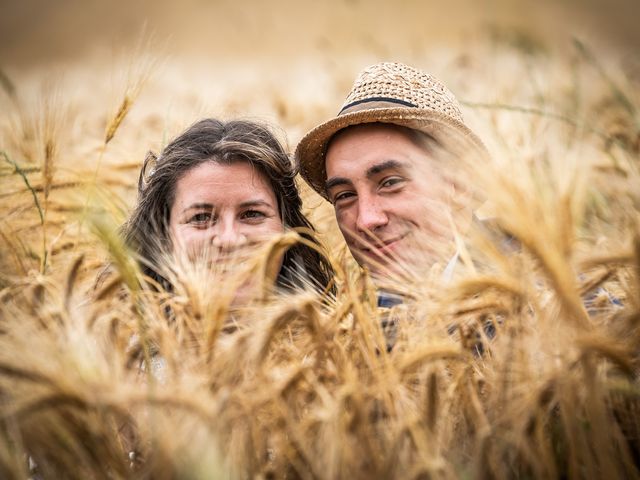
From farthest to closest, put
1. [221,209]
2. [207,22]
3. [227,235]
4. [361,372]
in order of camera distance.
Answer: [207,22] < [221,209] < [227,235] < [361,372]

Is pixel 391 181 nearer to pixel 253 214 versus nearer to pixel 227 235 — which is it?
pixel 253 214

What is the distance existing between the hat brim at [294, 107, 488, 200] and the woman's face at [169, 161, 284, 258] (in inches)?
12.9

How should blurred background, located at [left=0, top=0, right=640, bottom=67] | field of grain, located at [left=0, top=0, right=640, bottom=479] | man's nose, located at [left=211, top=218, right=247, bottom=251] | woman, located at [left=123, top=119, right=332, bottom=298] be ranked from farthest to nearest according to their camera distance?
blurred background, located at [left=0, top=0, right=640, bottom=67] < woman, located at [left=123, top=119, right=332, bottom=298] < man's nose, located at [left=211, top=218, right=247, bottom=251] < field of grain, located at [left=0, top=0, right=640, bottom=479]

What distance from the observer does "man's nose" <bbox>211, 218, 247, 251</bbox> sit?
5.72 ft

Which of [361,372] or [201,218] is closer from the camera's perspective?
[361,372]

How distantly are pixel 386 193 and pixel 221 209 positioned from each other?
627mm

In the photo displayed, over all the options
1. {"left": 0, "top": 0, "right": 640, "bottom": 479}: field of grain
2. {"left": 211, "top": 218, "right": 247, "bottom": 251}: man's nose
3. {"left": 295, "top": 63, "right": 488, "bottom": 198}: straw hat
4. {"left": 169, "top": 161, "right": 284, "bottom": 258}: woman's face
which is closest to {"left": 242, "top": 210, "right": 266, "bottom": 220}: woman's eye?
{"left": 169, "top": 161, "right": 284, "bottom": 258}: woman's face

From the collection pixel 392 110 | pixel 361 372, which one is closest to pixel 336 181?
pixel 392 110

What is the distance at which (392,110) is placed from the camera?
2.02m

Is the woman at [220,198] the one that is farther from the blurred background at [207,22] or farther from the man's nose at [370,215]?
the blurred background at [207,22]

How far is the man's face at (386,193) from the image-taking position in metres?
1.99

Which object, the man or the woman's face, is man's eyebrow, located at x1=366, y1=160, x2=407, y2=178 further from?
the woman's face

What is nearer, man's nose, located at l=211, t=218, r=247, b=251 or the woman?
man's nose, located at l=211, t=218, r=247, b=251

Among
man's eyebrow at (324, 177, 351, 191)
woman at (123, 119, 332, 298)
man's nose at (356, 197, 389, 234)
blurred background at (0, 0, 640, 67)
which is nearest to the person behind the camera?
woman at (123, 119, 332, 298)
